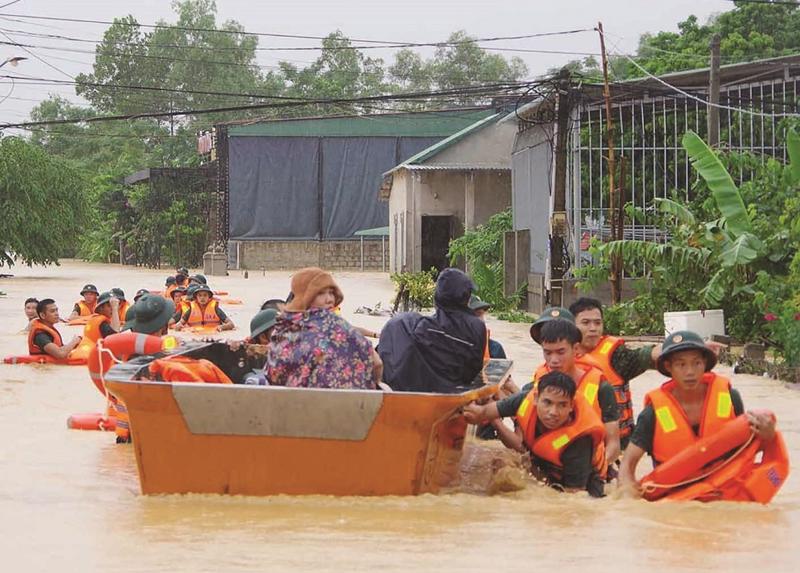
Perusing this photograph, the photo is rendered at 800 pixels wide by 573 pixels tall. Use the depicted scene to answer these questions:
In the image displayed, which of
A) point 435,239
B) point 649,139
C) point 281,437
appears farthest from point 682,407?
point 435,239

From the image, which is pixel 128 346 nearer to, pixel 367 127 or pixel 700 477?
pixel 700 477

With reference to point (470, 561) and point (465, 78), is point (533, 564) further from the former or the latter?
point (465, 78)

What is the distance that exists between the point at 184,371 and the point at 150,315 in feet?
6.56

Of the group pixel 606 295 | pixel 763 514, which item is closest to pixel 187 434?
pixel 763 514

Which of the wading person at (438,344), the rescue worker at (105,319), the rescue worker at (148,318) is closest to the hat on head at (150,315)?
the rescue worker at (148,318)

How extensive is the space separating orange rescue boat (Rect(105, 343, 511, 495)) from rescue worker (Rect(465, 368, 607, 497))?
16.0 inches

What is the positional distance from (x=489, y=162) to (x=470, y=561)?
34.6 meters

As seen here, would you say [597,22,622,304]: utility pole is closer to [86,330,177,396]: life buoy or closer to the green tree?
[86,330,177,396]: life buoy

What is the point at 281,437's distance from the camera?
7176mm

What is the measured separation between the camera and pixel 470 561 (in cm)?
596

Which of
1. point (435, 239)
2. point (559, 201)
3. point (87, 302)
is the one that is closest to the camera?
point (87, 302)

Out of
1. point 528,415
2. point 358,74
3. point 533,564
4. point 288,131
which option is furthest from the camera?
point 358,74

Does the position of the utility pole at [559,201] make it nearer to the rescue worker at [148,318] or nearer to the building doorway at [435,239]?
the rescue worker at [148,318]

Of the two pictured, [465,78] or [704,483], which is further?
[465,78]
